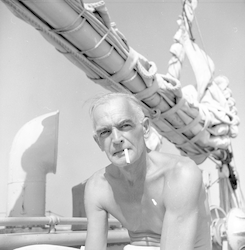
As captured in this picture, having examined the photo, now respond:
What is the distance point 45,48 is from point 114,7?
684 millimetres

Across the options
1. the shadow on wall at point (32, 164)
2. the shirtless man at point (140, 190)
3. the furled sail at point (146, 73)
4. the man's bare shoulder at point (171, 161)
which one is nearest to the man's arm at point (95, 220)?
the shirtless man at point (140, 190)

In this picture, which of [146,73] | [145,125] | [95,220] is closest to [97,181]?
[95,220]

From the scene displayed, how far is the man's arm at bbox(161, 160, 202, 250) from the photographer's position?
36.4 inches

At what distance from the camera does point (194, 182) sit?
3.15 feet

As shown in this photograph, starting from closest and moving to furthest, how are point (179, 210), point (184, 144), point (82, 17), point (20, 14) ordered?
1. point (179, 210)
2. point (20, 14)
3. point (82, 17)
4. point (184, 144)

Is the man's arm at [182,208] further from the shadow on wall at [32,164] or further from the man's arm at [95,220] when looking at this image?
the shadow on wall at [32,164]

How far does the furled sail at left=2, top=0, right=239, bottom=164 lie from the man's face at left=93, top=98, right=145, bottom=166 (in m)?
0.80

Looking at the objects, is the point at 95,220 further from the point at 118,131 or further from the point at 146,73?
the point at 146,73

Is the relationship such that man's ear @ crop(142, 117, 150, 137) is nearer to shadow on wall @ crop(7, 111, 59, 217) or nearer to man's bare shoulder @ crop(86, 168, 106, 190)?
man's bare shoulder @ crop(86, 168, 106, 190)

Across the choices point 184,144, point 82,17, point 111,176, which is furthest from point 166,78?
point 111,176

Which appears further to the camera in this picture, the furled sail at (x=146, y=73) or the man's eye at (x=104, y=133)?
the furled sail at (x=146, y=73)

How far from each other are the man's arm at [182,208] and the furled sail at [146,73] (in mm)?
955

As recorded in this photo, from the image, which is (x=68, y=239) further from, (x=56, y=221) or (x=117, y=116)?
(x=117, y=116)

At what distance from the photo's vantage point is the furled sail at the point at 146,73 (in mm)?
1698
